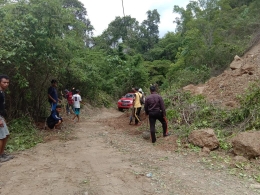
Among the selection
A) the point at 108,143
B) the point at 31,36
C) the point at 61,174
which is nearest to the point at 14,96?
the point at 31,36

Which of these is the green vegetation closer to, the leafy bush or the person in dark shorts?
the leafy bush

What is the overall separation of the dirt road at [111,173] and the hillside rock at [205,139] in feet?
1.66

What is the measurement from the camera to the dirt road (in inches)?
152

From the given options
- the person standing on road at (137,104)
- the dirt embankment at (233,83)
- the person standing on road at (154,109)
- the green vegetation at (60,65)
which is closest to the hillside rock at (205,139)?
the green vegetation at (60,65)

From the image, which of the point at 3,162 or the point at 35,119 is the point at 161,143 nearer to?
the point at 3,162

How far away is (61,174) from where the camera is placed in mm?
4410

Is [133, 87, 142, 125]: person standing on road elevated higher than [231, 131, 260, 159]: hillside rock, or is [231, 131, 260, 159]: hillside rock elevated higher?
[133, 87, 142, 125]: person standing on road

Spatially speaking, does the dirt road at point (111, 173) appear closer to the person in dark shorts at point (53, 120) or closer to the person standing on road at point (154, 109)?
the person standing on road at point (154, 109)

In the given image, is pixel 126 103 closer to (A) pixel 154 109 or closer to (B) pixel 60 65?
(B) pixel 60 65

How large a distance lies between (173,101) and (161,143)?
3425 millimetres

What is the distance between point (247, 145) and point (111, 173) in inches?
114

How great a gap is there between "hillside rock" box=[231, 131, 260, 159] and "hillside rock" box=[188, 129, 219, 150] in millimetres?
496

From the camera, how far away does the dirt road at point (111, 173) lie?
3.86 m

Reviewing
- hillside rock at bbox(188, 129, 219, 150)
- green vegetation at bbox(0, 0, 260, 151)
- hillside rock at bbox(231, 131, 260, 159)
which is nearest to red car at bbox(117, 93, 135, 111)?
green vegetation at bbox(0, 0, 260, 151)
